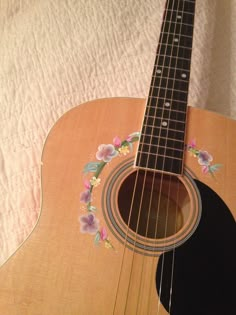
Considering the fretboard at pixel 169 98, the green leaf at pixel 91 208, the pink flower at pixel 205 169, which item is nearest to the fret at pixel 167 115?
the fretboard at pixel 169 98

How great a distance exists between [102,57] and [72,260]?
2.03 ft

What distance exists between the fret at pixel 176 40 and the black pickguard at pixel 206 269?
38 centimetres

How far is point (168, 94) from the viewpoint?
2.45ft

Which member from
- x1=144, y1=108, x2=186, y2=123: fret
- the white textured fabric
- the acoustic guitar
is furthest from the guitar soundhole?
the white textured fabric

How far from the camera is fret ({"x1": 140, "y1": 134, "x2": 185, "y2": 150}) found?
2.28ft

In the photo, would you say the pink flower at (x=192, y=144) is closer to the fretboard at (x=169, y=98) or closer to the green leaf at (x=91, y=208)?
the fretboard at (x=169, y=98)

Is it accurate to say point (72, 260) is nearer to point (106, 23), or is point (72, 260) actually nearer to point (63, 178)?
point (63, 178)

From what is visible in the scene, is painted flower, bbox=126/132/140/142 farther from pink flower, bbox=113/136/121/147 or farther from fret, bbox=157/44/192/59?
fret, bbox=157/44/192/59

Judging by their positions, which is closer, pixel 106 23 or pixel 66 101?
pixel 66 101

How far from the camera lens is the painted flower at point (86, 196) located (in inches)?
24.8

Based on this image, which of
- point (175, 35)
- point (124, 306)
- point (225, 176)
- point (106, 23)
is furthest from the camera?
point (106, 23)

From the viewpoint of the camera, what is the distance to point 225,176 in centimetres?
67

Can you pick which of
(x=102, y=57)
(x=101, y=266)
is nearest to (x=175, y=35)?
(x=102, y=57)

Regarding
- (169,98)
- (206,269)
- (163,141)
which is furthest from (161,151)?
(206,269)
